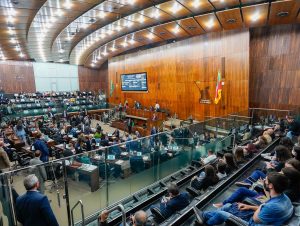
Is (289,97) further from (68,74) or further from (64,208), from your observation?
(68,74)

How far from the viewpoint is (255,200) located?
2.88 meters

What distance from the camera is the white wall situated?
79.4 feet

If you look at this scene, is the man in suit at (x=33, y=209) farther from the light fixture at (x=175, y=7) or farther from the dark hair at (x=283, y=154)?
the light fixture at (x=175, y=7)

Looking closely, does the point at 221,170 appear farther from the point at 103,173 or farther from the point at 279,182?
the point at 103,173

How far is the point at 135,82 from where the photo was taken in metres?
20.0

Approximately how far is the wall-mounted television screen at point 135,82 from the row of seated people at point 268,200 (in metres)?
15.6

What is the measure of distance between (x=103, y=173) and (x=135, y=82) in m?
15.7

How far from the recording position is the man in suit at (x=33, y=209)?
2.38m

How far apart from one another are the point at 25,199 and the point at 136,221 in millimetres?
1382

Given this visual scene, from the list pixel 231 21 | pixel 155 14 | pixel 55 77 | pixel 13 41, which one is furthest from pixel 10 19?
pixel 55 77

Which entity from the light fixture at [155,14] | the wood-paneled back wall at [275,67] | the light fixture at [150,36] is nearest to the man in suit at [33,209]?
the light fixture at [155,14]

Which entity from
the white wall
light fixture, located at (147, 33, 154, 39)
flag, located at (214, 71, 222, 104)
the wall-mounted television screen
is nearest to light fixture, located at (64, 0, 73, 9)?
light fixture, located at (147, 33, 154, 39)

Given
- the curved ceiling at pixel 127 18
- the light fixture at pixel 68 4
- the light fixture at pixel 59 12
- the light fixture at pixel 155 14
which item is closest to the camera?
the light fixture at pixel 68 4

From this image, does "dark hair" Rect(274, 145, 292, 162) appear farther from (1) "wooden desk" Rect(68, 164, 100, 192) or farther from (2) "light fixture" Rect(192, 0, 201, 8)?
(2) "light fixture" Rect(192, 0, 201, 8)
